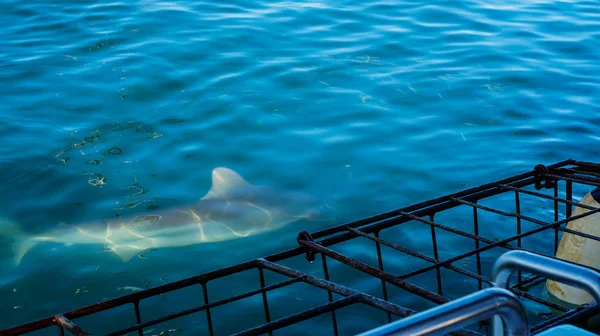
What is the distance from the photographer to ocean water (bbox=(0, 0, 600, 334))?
232 inches

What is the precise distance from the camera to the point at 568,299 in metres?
4.15

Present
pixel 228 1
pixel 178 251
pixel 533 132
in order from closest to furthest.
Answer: pixel 178 251, pixel 533 132, pixel 228 1

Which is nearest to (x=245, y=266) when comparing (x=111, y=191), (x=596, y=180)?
(x=596, y=180)

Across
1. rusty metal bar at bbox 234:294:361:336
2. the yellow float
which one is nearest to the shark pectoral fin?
the yellow float

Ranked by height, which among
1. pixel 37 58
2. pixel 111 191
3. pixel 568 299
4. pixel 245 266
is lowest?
pixel 568 299

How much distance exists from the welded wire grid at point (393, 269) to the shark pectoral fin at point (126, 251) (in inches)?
33.4

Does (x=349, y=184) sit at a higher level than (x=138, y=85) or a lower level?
lower

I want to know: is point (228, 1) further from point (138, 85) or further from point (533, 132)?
point (533, 132)

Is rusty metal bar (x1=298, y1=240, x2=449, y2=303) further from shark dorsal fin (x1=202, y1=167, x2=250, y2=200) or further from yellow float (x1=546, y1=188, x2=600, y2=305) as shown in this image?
shark dorsal fin (x1=202, y1=167, x2=250, y2=200)

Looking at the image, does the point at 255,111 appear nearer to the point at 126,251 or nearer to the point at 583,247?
the point at 126,251

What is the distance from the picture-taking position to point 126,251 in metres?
5.50

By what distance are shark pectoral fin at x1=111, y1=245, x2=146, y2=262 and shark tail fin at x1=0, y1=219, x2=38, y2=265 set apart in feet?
2.21

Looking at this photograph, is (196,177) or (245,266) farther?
(196,177)

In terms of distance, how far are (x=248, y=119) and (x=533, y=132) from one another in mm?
3044
